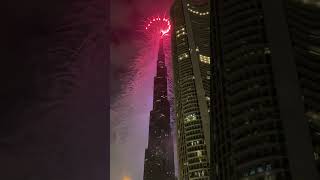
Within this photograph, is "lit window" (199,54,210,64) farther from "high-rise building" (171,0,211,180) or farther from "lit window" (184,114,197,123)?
"lit window" (184,114,197,123)

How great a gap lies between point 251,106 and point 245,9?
878 inches

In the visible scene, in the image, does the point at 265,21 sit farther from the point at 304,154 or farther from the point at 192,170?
the point at 192,170

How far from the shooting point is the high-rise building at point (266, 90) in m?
87.9

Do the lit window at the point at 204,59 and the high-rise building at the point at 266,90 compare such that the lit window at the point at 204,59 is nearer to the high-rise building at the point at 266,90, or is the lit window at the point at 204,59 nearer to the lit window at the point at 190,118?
the lit window at the point at 190,118

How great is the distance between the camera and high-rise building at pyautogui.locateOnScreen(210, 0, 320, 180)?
8794 cm

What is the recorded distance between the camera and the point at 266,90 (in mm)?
96438

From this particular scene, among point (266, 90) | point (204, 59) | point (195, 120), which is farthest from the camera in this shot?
point (204, 59)

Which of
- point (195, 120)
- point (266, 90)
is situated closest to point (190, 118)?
point (195, 120)

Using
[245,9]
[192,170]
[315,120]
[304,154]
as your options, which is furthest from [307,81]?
[192,170]

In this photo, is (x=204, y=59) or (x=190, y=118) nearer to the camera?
(x=190, y=118)

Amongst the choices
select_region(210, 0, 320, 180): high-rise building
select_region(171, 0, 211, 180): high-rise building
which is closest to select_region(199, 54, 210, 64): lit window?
select_region(171, 0, 211, 180): high-rise building

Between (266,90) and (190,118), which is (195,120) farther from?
(266,90)

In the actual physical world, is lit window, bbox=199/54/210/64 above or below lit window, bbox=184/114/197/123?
above

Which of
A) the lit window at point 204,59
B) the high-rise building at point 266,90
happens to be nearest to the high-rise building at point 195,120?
the lit window at point 204,59
